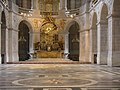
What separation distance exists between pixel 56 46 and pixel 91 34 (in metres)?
11.6

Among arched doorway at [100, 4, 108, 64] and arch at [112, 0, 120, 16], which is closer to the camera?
arch at [112, 0, 120, 16]

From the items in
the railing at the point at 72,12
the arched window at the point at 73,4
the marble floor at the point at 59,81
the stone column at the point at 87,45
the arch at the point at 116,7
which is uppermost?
the arched window at the point at 73,4

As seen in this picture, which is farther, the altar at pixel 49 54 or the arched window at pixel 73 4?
the altar at pixel 49 54

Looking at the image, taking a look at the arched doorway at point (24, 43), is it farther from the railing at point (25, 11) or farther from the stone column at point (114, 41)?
the stone column at point (114, 41)

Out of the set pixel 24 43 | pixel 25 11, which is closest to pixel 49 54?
pixel 24 43

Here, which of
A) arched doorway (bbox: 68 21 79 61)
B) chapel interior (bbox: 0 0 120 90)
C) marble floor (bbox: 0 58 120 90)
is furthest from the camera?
arched doorway (bbox: 68 21 79 61)

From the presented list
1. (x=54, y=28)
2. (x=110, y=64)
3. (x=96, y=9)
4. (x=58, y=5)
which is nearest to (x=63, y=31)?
(x=54, y=28)

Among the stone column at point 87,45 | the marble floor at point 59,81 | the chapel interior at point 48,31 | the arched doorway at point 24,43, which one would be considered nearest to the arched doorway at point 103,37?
the chapel interior at point 48,31

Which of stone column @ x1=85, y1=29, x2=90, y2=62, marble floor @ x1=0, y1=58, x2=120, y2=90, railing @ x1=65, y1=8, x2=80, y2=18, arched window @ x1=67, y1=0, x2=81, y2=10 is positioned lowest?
marble floor @ x1=0, y1=58, x2=120, y2=90

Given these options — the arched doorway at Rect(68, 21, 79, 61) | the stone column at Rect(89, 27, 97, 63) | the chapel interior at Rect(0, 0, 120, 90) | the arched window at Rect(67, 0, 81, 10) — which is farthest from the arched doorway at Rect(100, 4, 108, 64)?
the arched doorway at Rect(68, 21, 79, 61)

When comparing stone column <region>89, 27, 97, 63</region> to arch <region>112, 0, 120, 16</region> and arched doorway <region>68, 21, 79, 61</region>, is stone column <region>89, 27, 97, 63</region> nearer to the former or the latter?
arch <region>112, 0, 120, 16</region>

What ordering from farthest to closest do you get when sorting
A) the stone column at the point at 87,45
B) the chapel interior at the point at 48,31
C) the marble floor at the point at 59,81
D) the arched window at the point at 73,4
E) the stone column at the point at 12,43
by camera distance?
the arched window at the point at 73,4 < the stone column at the point at 87,45 < the stone column at the point at 12,43 < the chapel interior at the point at 48,31 < the marble floor at the point at 59,81

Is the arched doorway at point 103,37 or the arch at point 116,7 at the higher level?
the arch at point 116,7

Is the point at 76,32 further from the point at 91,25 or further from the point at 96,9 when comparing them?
the point at 96,9
